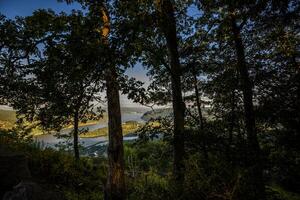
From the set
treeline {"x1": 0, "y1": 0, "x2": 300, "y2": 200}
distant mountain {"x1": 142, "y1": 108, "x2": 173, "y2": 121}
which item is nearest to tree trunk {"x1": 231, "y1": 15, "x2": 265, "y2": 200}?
treeline {"x1": 0, "y1": 0, "x2": 300, "y2": 200}

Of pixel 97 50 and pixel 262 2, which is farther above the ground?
pixel 262 2

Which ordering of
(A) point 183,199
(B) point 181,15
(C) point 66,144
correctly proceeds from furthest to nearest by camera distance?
(C) point 66,144
(B) point 181,15
(A) point 183,199

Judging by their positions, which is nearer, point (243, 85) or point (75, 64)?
point (75, 64)

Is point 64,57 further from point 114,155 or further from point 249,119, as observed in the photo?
point 249,119

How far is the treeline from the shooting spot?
527 centimetres

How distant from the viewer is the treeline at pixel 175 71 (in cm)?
527

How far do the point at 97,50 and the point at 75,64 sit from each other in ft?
1.79

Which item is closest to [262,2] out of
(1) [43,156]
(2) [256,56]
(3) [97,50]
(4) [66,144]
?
(2) [256,56]

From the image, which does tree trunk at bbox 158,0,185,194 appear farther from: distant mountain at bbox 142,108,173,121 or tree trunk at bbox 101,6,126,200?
tree trunk at bbox 101,6,126,200

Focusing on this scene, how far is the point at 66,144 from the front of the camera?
13.5 metres

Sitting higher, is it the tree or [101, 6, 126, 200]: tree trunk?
the tree

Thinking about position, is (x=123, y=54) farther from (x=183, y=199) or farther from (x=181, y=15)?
(x=181, y=15)

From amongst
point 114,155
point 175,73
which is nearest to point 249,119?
point 175,73

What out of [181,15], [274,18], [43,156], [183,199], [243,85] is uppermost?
[181,15]
